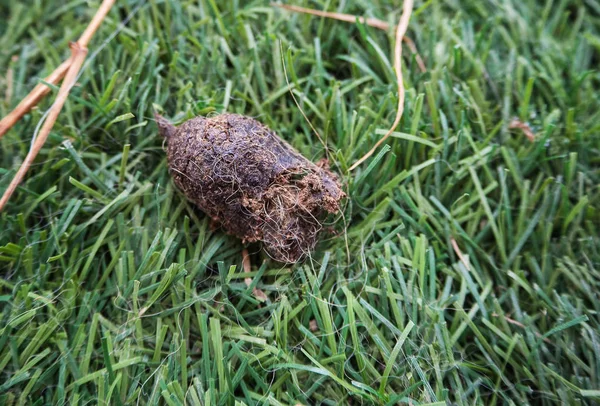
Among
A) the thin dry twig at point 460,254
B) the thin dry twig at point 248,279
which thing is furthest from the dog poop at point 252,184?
the thin dry twig at point 460,254

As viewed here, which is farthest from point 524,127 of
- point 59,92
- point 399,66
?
point 59,92

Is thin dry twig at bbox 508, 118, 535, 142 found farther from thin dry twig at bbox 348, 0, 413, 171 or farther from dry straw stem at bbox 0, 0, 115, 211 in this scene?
dry straw stem at bbox 0, 0, 115, 211

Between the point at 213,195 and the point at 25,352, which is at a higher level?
the point at 213,195

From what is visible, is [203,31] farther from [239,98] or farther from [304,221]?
[304,221]

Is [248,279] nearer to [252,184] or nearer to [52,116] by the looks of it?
[252,184]

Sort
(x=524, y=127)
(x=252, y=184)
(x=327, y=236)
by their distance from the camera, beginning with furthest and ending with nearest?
(x=524, y=127), (x=327, y=236), (x=252, y=184)

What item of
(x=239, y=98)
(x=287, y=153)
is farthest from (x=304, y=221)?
(x=239, y=98)

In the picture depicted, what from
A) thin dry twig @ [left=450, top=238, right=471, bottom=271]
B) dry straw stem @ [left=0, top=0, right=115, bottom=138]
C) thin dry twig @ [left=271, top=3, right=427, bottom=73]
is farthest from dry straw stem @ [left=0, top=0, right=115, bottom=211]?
thin dry twig @ [left=450, top=238, right=471, bottom=271]
